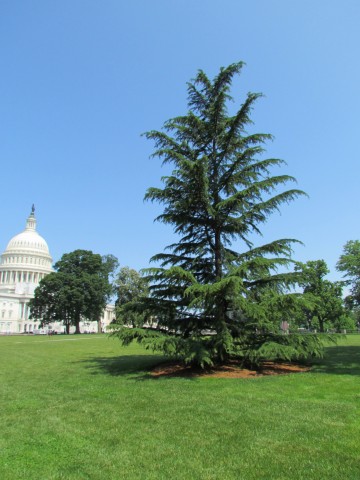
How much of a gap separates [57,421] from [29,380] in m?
5.69

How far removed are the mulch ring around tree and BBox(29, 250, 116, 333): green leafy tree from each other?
57.2 meters

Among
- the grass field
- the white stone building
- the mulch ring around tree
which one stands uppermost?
the white stone building

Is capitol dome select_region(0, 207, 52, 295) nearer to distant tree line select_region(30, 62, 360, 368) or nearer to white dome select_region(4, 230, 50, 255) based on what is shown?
white dome select_region(4, 230, 50, 255)

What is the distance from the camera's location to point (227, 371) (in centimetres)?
1168

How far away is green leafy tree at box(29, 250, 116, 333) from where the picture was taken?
6831 cm

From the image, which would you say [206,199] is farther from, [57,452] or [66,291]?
[66,291]

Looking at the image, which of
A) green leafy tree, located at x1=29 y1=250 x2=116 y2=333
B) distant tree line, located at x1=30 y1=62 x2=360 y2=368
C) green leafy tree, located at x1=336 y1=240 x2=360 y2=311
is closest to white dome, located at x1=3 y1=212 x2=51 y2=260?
green leafy tree, located at x1=29 y1=250 x2=116 y2=333

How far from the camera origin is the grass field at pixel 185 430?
4512 mm

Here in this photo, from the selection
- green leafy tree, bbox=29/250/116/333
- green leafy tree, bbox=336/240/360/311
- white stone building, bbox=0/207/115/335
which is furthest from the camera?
white stone building, bbox=0/207/115/335

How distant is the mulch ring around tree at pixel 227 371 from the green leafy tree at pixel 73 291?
2253 inches

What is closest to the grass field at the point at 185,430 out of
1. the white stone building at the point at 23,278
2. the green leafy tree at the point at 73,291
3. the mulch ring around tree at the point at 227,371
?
the mulch ring around tree at the point at 227,371

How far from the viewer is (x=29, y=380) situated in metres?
11.8

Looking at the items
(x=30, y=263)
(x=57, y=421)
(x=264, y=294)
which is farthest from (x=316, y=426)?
(x=30, y=263)

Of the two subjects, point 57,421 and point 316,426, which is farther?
point 57,421
